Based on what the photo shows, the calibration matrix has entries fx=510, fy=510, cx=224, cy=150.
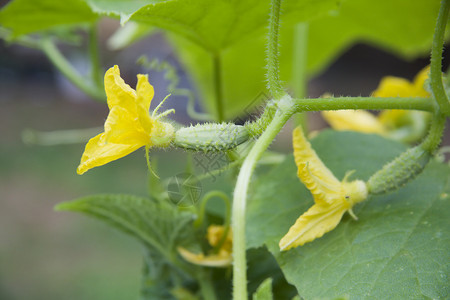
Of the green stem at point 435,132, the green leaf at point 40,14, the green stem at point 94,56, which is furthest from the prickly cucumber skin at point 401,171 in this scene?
the green stem at point 94,56

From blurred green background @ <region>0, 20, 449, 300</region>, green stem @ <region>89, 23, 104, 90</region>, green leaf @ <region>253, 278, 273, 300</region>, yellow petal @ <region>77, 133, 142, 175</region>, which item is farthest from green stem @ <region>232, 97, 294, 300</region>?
blurred green background @ <region>0, 20, 449, 300</region>

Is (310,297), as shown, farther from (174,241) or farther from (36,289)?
(36,289)

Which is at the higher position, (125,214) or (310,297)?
(125,214)

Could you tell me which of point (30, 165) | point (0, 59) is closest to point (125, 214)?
point (30, 165)

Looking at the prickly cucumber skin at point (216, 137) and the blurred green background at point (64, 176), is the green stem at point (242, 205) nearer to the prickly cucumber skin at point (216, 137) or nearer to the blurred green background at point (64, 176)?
the prickly cucumber skin at point (216, 137)

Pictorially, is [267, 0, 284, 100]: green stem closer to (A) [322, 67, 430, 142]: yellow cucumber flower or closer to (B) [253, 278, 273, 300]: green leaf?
(B) [253, 278, 273, 300]: green leaf

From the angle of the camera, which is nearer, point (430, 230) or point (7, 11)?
point (430, 230)

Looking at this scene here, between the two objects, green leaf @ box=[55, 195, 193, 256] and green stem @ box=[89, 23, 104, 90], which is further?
green stem @ box=[89, 23, 104, 90]
